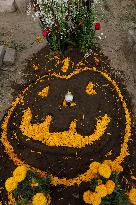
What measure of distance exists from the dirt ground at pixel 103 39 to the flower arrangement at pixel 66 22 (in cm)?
84

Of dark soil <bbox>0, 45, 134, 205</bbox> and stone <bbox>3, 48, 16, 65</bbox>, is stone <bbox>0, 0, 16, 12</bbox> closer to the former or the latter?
stone <bbox>3, 48, 16, 65</bbox>

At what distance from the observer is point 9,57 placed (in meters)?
8.95

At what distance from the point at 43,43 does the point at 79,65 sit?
1.36 meters

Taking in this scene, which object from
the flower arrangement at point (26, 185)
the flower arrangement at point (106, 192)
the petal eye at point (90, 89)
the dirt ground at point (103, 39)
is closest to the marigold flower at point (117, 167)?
the flower arrangement at point (106, 192)

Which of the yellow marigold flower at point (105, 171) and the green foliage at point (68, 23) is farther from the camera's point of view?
the green foliage at point (68, 23)

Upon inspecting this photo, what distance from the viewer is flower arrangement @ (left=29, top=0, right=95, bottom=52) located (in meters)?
7.98

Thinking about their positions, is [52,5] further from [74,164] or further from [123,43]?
[74,164]

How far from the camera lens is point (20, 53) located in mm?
9180

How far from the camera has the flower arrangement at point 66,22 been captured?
798 centimetres

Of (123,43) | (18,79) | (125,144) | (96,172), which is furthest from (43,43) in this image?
(96,172)

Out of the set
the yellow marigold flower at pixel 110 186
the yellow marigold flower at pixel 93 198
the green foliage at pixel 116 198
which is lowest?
the green foliage at pixel 116 198

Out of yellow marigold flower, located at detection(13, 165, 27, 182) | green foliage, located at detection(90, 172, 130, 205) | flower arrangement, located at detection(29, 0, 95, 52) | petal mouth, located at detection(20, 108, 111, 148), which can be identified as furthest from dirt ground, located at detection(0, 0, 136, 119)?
green foliage, located at detection(90, 172, 130, 205)

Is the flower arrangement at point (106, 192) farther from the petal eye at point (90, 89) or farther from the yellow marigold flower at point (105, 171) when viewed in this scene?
the petal eye at point (90, 89)

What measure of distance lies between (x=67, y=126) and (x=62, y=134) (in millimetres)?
178
